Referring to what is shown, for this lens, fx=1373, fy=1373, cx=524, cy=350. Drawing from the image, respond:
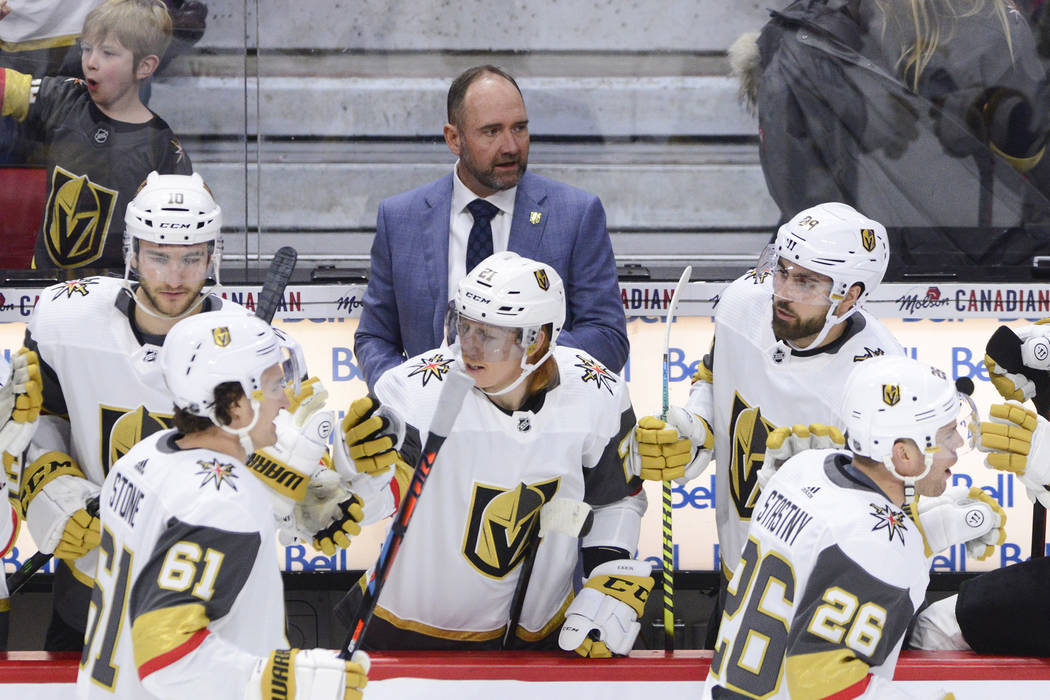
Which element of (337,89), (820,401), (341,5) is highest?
(341,5)

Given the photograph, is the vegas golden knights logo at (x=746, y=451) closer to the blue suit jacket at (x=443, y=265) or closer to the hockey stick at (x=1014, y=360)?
the blue suit jacket at (x=443, y=265)

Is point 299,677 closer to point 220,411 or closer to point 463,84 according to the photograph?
point 220,411

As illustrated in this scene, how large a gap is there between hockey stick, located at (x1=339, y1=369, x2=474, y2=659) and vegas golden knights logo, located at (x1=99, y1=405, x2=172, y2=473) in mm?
776

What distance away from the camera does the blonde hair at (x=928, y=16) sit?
5.30m

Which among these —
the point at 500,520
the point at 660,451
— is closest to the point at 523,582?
the point at 500,520

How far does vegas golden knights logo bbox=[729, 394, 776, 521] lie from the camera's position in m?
3.71

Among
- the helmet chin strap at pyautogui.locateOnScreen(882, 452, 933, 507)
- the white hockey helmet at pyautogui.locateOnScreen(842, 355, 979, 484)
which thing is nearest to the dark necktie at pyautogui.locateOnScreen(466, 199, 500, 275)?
the white hockey helmet at pyautogui.locateOnScreen(842, 355, 979, 484)

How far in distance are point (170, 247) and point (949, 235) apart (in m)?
3.18

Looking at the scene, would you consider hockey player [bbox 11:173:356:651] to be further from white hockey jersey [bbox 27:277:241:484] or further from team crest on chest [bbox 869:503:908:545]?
team crest on chest [bbox 869:503:908:545]

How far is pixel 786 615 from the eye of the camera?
272 centimetres

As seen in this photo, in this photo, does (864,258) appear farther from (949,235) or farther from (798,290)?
(949,235)

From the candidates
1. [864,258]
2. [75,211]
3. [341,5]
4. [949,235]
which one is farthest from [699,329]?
[75,211]

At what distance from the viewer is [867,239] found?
3.62 m

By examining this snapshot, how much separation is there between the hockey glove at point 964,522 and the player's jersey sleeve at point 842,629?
0.67 meters
